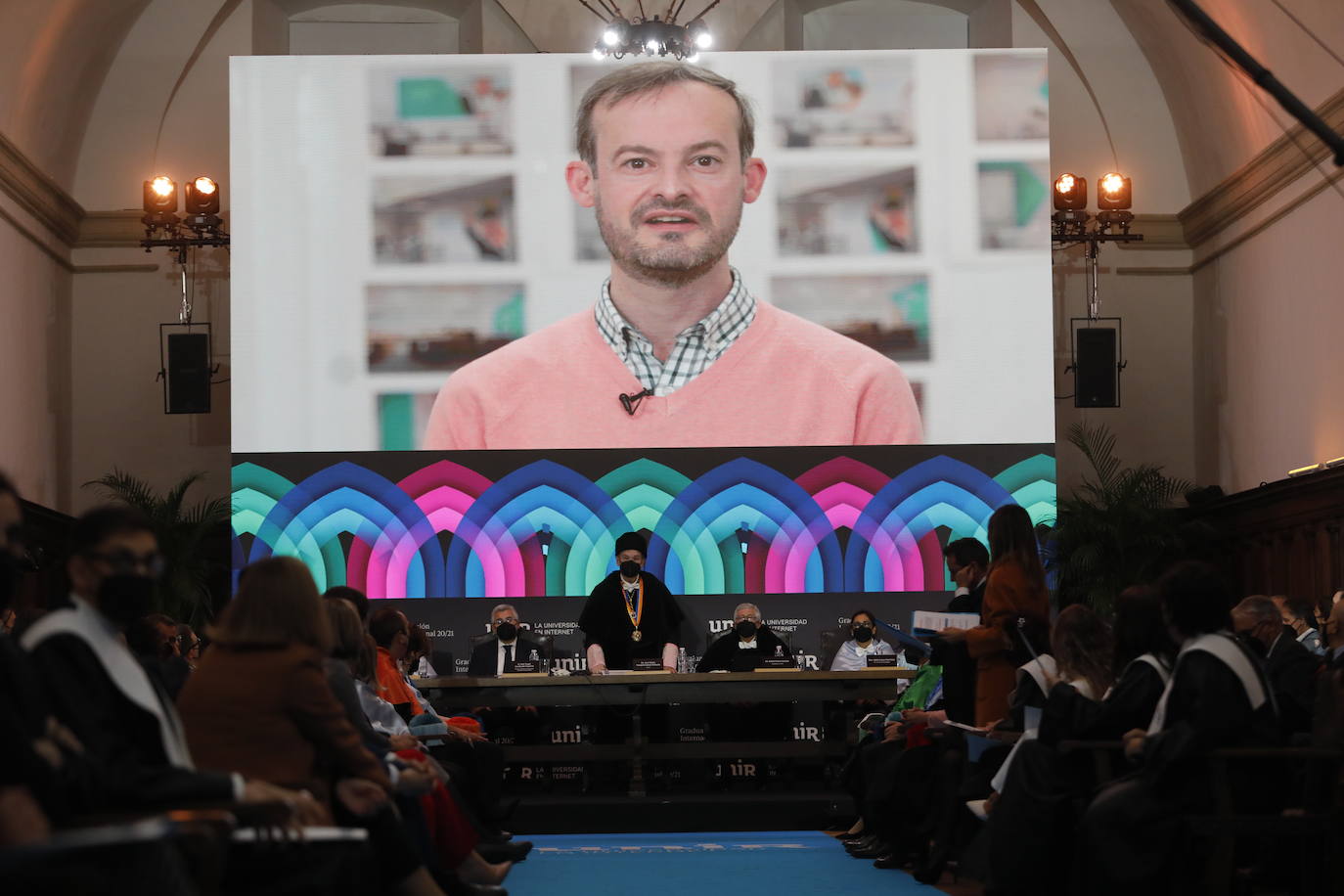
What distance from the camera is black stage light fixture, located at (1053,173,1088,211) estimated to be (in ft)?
42.3

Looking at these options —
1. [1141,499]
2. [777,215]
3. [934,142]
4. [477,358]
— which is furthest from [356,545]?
[1141,499]

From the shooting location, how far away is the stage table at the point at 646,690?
8.85m

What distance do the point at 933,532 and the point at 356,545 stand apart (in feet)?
13.0

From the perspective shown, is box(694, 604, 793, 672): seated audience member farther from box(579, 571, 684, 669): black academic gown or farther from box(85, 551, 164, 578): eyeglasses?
box(85, 551, 164, 578): eyeglasses

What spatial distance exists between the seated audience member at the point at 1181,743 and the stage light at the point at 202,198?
10120 millimetres

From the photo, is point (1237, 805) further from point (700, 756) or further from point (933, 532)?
point (933, 532)

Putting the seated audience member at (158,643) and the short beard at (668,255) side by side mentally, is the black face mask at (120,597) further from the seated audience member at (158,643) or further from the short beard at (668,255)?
the short beard at (668,255)

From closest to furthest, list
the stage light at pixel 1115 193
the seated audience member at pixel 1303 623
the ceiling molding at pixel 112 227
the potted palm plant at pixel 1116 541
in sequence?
the seated audience member at pixel 1303 623, the potted palm plant at pixel 1116 541, the stage light at pixel 1115 193, the ceiling molding at pixel 112 227

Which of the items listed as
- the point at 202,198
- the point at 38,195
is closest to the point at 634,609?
the point at 202,198

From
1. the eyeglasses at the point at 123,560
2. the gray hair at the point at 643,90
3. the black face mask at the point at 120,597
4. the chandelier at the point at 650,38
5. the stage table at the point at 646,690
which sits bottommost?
the stage table at the point at 646,690

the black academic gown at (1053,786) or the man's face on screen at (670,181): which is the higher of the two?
the man's face on screen at (670,181)

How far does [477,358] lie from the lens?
37.8 ft

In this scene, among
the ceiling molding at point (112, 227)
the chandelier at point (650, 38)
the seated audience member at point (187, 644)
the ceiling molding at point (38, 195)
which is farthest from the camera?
the ceiling molding at point (112, 227)

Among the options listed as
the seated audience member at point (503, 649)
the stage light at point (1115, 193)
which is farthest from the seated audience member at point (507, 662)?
the stage light at point (1115, 193)
